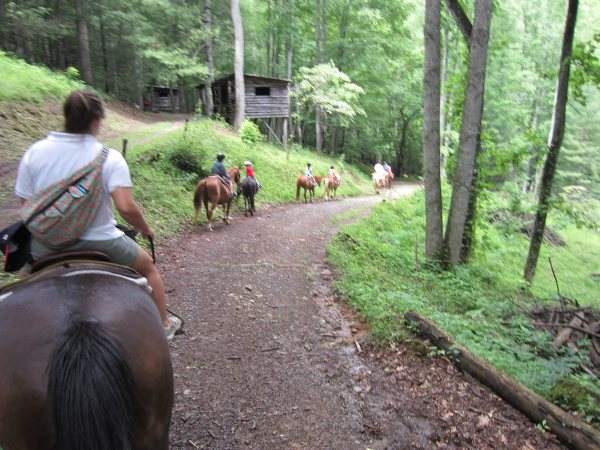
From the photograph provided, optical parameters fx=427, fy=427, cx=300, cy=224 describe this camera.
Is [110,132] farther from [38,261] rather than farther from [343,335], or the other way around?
[38,261]

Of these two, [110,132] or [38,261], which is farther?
[110,132]

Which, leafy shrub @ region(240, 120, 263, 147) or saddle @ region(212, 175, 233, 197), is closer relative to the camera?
saddle @ region(212, 175, 233, 197)

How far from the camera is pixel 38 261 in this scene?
271 cm

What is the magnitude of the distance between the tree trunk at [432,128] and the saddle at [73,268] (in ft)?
24.8

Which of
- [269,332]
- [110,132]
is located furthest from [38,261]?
[110,132]

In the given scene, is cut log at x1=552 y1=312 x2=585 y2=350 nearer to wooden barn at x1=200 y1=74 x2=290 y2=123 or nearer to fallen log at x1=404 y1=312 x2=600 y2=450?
fallen log at x1=404 y1=312 x2=600 y2=450

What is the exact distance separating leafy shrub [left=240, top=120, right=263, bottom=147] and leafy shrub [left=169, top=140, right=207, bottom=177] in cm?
792

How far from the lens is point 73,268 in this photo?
258 centimetres

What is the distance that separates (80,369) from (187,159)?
13.1 metres

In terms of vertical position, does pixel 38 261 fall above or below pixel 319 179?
above

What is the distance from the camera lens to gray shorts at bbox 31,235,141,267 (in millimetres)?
2811

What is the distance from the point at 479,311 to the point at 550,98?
33.0 m

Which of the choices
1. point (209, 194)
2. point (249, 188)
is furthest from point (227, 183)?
point (249, 188)

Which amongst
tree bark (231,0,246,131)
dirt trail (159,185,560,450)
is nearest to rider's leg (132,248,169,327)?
dirt trail (159,185,560,450)
